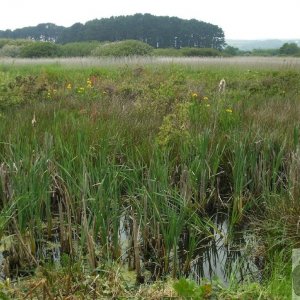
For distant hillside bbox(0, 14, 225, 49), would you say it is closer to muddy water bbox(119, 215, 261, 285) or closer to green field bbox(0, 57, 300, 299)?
green field bbox(0, 57, 300, 299)

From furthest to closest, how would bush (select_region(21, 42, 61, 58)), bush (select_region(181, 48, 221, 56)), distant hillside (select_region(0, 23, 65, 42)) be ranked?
distant hillside (select_region(0, 23, 65, 42)) < bush (select_region(181, 48, 221, 56)) < bush (select_region(21, 42, 61, 58))

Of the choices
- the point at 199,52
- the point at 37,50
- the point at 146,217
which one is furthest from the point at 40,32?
the point at 146,217

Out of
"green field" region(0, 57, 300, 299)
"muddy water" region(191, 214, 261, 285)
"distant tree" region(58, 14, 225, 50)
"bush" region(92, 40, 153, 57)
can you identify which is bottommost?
"muddy water" region(191, 214, 261, 285)

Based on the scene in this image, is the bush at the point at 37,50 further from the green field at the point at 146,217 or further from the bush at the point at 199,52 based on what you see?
the green field at the point at 146,217

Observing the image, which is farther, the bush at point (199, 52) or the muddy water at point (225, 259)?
the bush at point (199, 52)

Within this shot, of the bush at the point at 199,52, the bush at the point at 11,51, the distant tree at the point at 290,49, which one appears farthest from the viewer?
the distant tree at the point at 290,49

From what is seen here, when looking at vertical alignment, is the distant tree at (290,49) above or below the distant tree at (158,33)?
below

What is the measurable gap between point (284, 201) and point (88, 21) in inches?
2321

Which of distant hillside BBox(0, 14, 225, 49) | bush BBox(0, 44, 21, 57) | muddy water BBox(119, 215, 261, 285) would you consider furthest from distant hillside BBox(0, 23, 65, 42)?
muddy water BBox(119, 215, 261, 285)

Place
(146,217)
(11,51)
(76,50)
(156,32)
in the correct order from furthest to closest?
(156,32) < (76,50) < (11,51) < (146,217)

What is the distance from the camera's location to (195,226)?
3.14 m

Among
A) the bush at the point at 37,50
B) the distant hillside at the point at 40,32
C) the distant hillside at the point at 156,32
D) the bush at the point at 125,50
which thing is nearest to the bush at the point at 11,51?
the bush at the point at 37,50

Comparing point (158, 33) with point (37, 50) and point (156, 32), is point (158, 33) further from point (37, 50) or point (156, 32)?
point (37, 50)

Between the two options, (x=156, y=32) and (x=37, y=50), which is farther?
(x=156, y=32)
